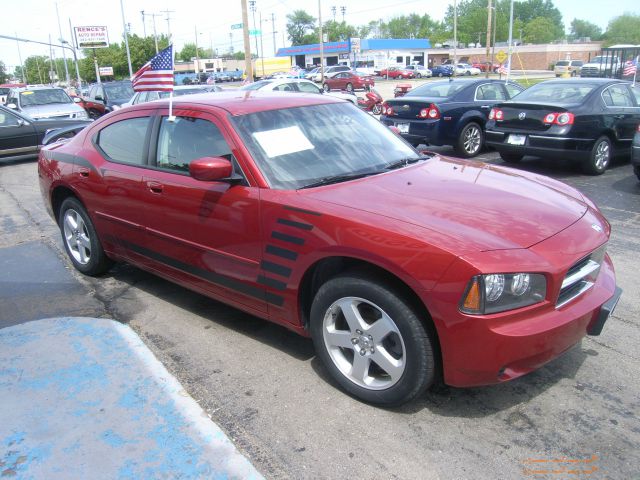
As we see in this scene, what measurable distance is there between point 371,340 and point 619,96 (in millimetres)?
8490

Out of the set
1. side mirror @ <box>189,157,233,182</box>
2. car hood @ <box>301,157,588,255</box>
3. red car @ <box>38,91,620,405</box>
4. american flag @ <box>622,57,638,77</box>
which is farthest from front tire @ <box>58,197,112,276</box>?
american flag @ <box>622,57,638,77</box>

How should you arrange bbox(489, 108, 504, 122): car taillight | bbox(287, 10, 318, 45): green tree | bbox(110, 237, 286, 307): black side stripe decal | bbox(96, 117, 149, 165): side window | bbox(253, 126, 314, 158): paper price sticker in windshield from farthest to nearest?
bbox(287, 10, 318, 45): green tree
bbox(489, 108, 504, 122): car taillight
bbox(96, 117, 149, 165): side window
bbox(253, 126, 314, 158): paper price sticker in windshield
bbox(110, 237, 286, 307): black side stripe decal

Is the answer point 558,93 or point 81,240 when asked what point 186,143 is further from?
point 558,93

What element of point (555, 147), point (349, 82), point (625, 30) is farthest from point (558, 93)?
point (625, 30)

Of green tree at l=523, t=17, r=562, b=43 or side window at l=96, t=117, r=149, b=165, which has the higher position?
green tree at l=523, t=17, r=562, b=43

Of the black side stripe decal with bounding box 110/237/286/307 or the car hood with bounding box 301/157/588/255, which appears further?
the black side stripe decal with bounding box 110/237/286/307

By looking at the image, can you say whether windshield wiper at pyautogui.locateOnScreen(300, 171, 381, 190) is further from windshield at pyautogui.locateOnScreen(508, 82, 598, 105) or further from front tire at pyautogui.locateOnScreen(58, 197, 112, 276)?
windshield at pyautogui.locateOnScreen(508, 82, 598, 105)

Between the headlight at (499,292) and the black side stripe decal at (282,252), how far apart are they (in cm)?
103

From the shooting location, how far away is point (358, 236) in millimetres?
2791

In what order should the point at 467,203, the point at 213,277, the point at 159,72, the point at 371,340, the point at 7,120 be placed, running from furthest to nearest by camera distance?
1. the point at 7,120
2. the point at 159,72
3. the point at 213,277
4. the point at 467,203
5. the point at 371,340

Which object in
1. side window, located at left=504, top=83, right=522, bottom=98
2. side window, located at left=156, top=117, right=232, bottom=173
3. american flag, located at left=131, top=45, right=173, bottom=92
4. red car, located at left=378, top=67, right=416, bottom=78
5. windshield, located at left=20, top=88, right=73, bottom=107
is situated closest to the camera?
side window, located at left=156, top=117, right=232, bottom=173

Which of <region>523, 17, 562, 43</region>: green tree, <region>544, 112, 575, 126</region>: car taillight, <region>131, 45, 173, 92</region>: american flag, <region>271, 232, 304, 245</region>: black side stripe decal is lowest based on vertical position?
<region>271, 232, 304, 245</region>: black side stripe decal

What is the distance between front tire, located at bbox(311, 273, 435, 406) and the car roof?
146 cm

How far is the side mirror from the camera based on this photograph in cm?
324
